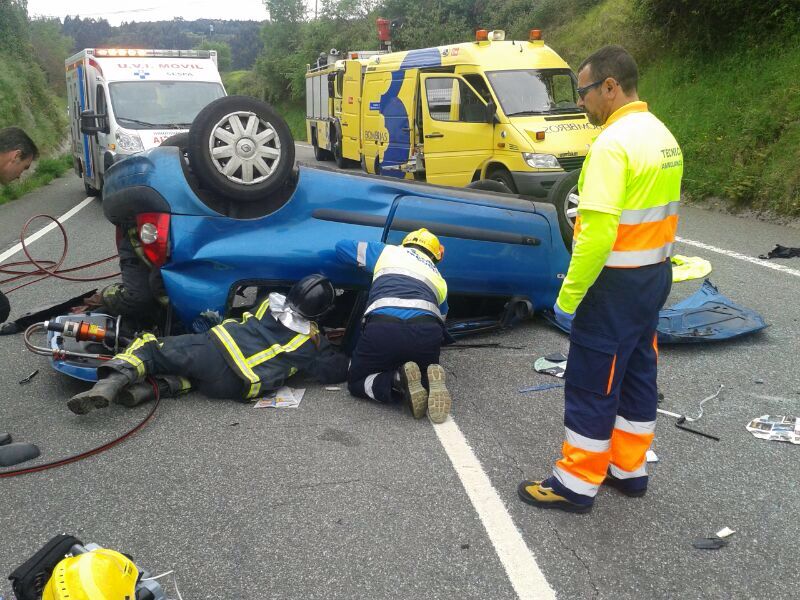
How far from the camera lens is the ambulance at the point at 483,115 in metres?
9.68

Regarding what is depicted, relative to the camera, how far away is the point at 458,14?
3362cm

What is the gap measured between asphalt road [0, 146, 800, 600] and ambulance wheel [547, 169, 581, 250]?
4.39ft

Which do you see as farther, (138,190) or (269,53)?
(269,53)

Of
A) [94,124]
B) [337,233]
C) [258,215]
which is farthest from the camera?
[94,124]

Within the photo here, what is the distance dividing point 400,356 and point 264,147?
1.60 m

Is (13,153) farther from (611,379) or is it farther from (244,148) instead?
(611,379)

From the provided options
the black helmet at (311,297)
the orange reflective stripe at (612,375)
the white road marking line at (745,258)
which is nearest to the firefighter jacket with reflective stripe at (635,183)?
the orange reflective stripe at (612,375)

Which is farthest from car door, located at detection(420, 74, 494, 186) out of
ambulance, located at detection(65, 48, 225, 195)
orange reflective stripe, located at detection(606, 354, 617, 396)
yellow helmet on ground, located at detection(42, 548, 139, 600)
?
yellow helmet on ground, located at detection(42, 548, 139, 600)

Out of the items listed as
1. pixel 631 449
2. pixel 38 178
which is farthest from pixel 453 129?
pixel 38 178

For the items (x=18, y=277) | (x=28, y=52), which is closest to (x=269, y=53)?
(x=28, y=52)

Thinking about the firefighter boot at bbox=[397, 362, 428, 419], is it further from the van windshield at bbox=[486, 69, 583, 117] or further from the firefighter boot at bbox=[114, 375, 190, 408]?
the van windshield at bbox=[486, 69, 583, 117]

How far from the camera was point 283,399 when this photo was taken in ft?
14.5

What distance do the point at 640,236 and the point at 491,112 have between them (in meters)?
7.59

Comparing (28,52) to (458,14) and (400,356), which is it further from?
(400,356)
